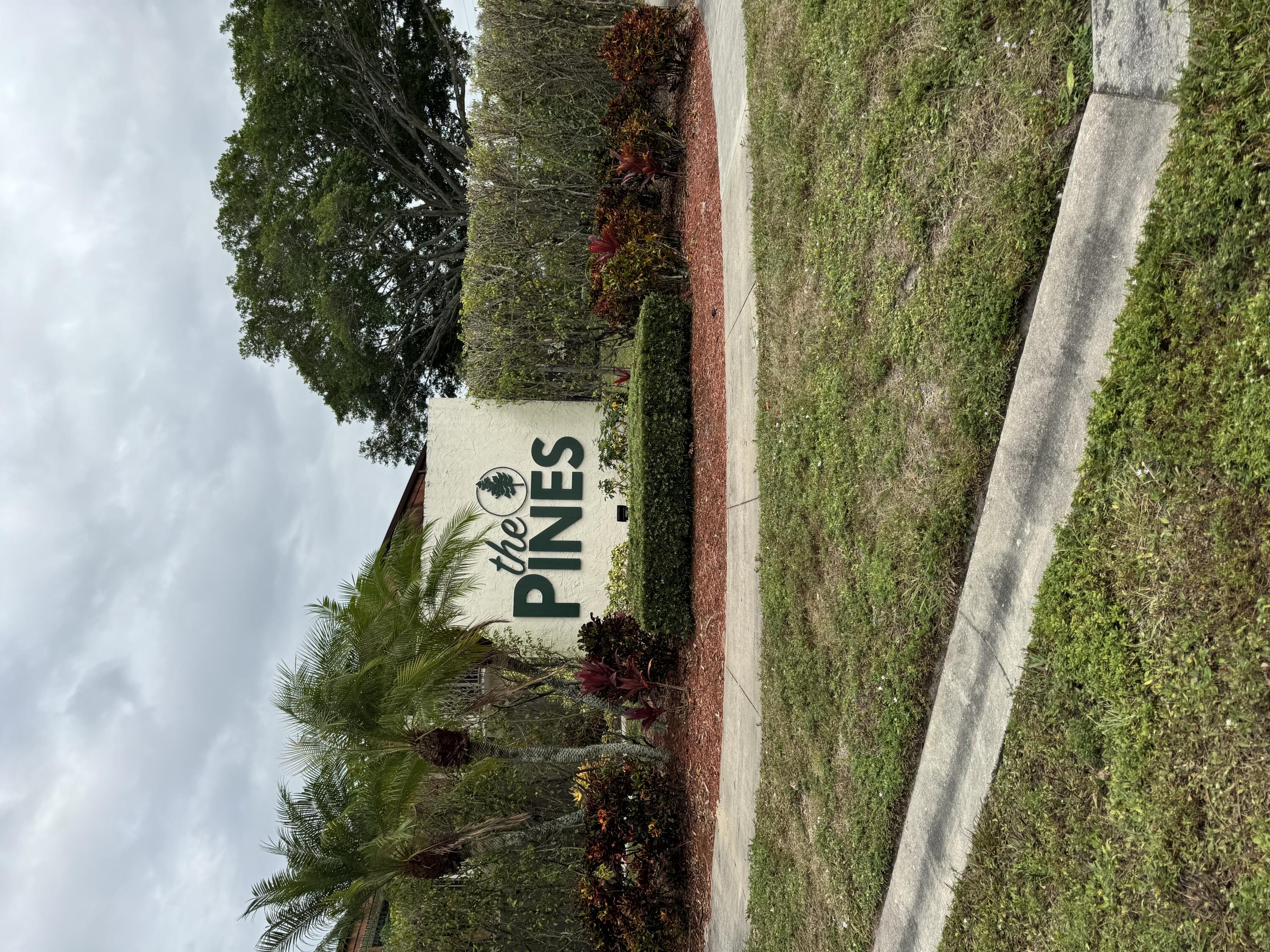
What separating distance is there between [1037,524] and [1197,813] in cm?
147

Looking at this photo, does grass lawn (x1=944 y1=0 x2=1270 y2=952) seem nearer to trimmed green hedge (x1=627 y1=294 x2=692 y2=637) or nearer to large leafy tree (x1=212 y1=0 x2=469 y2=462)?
trimmed green hedge (x1=627 y1=294 x2=692 y2=637)

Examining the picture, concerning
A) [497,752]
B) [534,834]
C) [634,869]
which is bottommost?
[634,869]

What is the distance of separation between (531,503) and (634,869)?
23.0ft

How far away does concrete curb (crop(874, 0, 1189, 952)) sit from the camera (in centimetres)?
397

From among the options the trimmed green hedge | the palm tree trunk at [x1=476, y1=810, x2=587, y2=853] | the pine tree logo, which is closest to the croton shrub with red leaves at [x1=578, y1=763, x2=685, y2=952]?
the palm tree trunk at [x1=476, y1=810, x2=587, y2=853]

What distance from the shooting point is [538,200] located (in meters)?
15.5

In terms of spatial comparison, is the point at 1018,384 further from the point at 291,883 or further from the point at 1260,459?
the point at 291,883

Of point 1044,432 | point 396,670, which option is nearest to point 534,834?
point 396,670

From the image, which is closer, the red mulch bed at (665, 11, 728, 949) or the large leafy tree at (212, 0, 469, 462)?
the red mulch bed at (665, 11, 728, 949)

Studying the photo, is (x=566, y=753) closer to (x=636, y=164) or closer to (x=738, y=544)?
(x=738, y=544)

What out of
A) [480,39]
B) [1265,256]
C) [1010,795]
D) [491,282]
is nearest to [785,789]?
[1010,795]

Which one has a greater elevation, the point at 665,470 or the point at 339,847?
the point at 665,470

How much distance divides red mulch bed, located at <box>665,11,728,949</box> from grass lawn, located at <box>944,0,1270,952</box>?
18.6 ft

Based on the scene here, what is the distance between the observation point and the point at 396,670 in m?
9.46
